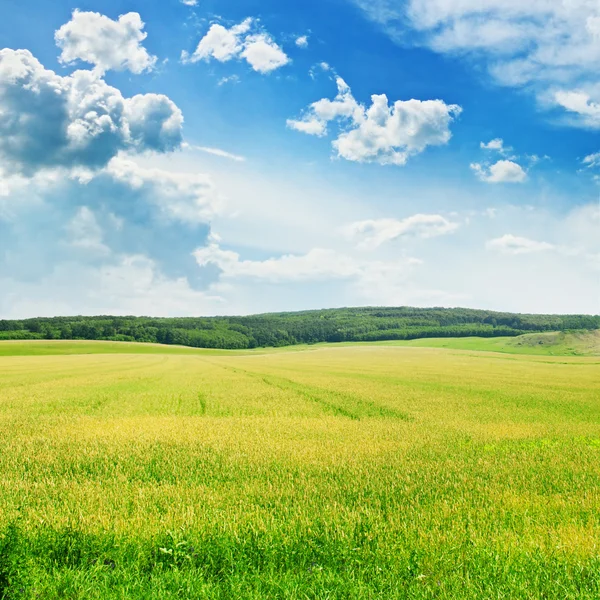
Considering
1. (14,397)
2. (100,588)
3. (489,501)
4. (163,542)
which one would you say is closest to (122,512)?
(163,542)

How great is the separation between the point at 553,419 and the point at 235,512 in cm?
1679

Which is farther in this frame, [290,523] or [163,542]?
[290,523]

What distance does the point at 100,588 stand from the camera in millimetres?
5199

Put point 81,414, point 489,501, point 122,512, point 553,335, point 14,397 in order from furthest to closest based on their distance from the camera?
1. point 553,335
2. point 14,397
3. point 81,414
4. point 489,501
5. point 122,512

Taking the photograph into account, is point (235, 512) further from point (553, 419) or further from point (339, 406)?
point (553, 419)

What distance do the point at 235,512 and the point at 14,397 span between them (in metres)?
22.9

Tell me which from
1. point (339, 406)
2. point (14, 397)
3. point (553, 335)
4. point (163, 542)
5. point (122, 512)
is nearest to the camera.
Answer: point (163, 542)

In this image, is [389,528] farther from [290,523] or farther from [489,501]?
[489,501]

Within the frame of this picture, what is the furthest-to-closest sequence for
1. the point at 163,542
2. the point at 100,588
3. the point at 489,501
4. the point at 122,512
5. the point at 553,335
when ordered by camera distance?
the point at 553,335
the point at 489,501
the point at 122,512
the point at 163,542
the point at 100,588

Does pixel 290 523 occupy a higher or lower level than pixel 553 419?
higher

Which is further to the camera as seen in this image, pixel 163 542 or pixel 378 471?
pixel 378 471

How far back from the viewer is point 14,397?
24922 millimetres

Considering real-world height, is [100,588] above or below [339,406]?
above

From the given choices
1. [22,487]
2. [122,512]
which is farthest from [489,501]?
[22,487]
